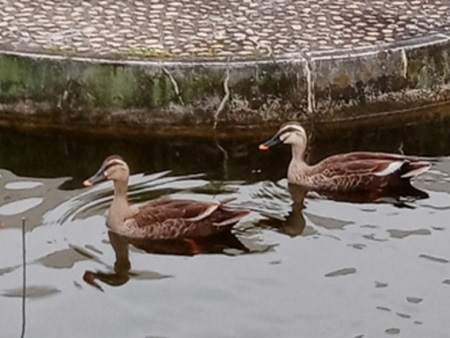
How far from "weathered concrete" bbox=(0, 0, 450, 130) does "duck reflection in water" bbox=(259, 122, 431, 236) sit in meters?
1.17

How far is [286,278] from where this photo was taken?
824 cm

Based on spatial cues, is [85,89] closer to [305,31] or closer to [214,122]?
[214,122]

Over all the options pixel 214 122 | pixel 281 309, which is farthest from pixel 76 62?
pixel 281 309

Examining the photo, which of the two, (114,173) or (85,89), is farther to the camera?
(85,89)

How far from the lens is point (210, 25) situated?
1185 centimetres

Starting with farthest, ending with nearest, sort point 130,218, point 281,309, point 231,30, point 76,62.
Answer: point 231,30
point 76,62
point 130,218
point 281,309

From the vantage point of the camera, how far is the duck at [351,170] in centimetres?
974

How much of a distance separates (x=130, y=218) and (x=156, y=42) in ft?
9.12

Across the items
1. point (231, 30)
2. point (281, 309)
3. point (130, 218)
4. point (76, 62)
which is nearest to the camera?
point (281, 309)

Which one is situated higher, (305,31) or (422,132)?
(305,31)

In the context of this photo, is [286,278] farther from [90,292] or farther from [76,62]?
[76,62]

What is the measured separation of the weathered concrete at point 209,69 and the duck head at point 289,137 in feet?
2.86

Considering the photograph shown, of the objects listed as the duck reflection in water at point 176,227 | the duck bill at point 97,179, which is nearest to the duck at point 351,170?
the duck reflection in water at point 176,227

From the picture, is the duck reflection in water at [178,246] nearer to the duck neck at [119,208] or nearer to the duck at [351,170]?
the duck neck at [119,208]
